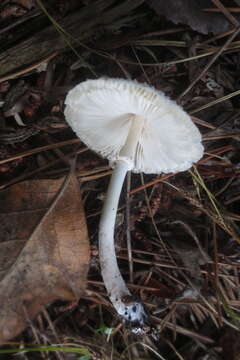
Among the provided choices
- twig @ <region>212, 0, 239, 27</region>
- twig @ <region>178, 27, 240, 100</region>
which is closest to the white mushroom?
twig @ <region>178, 27, 240, 100</region>

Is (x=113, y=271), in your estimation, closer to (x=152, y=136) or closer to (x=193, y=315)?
(x=193, y=315)

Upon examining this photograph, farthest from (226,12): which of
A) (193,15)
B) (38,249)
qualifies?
(38,249)

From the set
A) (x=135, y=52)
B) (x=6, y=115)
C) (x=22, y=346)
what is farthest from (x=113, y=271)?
(x=135, y=52)

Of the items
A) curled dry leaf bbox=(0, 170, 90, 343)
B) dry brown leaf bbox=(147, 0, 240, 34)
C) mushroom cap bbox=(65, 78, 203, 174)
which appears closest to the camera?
mushroom cap bbox=(65, 78, 203, 174)

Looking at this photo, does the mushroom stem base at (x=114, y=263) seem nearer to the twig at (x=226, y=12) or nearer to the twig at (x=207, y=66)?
the twig at (x=207, y=66)

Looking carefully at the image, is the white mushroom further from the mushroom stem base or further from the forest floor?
the forest floor

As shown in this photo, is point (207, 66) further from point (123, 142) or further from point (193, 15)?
point (123, 142)

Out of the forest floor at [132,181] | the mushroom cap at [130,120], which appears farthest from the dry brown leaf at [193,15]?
the mushroom cap at [130,120]
